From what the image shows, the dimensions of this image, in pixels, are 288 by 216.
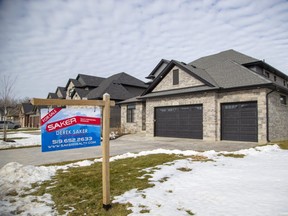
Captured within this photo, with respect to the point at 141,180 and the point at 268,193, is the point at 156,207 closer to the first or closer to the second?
the point at 141,180

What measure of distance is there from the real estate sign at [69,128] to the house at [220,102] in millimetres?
12004

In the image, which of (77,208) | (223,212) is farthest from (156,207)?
(77,208)

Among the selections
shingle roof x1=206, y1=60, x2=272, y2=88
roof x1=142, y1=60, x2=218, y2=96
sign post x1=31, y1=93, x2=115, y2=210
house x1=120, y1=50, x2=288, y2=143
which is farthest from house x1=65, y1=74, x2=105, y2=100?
sign post x1=31, y1=93, x2=115, y2=210

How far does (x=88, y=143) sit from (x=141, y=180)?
6.74 ft

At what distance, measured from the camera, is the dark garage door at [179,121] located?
16.2 metres

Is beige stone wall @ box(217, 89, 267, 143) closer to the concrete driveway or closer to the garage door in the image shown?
the garage door

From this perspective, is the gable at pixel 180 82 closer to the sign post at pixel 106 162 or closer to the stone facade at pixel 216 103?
the stone facade at pixel 216 103

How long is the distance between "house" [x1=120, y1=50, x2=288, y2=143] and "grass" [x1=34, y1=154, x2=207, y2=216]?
919cm

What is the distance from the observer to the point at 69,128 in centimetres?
437

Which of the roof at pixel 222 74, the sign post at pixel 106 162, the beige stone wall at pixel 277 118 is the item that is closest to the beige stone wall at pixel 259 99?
the roof at pixel 222 74

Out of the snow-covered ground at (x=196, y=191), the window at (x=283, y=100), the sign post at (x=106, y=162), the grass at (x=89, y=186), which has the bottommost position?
the grass at (x=89, y=186)

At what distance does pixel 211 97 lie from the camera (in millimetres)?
15273

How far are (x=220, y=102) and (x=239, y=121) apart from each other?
187cm

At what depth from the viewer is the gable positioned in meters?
16.9
